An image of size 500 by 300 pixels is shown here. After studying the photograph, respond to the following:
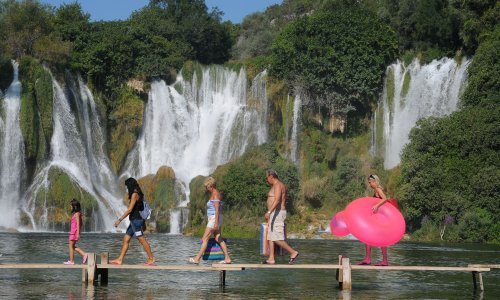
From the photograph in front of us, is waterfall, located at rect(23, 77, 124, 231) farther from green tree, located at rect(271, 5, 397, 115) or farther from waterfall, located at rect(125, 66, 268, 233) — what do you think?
green tree, located at rect(271, 5, 397, 115)

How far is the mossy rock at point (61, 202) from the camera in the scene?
193ft

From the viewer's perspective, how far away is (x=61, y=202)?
59750 millimetres

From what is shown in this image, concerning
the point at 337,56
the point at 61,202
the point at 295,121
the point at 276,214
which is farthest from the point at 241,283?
the point at 295,121

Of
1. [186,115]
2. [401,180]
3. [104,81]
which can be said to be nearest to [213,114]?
[186,115]

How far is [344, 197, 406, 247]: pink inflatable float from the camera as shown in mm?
22141

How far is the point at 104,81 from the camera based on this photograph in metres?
71.7

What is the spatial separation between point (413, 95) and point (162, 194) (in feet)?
57.5

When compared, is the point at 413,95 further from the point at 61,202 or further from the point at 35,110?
the point at 35,110

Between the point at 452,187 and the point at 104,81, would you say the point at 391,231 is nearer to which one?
the point at 452,187

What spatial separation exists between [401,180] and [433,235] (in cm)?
393

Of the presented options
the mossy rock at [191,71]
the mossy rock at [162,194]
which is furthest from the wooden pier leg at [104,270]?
the mossy rock at [191,71]

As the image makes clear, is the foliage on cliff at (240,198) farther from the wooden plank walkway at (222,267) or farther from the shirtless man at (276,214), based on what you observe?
the shirtless man at (276,214)

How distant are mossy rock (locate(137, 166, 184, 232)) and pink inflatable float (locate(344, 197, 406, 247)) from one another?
123 ft

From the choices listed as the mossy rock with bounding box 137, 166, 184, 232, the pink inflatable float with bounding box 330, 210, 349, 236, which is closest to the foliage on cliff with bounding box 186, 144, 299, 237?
the mossy rock with bounding box 137, 166, 184, 232
